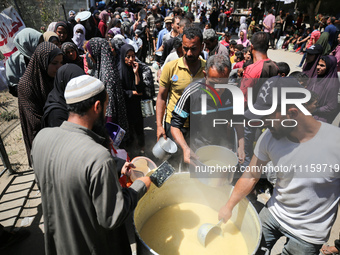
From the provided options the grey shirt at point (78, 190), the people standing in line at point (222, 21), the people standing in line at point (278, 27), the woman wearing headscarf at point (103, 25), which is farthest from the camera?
the people standing in line at point (222, 21)

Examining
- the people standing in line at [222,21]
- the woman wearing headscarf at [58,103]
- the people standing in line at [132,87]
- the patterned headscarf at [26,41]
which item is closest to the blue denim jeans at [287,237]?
the woman wearing headscarf at [58,103]

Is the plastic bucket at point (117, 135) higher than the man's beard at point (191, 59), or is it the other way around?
the man's beard at point (191, 59)

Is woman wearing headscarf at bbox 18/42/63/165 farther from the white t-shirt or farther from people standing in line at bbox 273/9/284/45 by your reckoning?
people standing in line at bbox 273/9/284/45

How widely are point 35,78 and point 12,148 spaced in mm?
2529

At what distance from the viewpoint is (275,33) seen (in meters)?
13.2

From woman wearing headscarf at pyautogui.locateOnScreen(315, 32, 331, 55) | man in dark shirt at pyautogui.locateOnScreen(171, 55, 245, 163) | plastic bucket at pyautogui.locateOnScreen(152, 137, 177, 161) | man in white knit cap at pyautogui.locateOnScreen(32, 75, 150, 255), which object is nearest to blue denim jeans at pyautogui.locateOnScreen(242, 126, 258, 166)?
man in dark shirt at pyautogui.locateOnScreen(171, 55, 245, 163)

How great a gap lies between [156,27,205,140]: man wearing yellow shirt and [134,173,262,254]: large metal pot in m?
0.78

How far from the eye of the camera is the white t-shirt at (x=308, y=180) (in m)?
1.53

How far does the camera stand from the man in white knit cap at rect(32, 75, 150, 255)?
126 centimetres

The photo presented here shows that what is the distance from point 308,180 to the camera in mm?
1587

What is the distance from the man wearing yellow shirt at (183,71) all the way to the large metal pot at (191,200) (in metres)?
0.78

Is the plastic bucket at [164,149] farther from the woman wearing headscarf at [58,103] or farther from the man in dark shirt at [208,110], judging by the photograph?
the woman wearing headscarf at [58,103]

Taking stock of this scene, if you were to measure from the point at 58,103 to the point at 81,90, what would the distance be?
2.86ft

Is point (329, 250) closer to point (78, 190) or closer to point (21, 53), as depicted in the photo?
point (78, 190)
